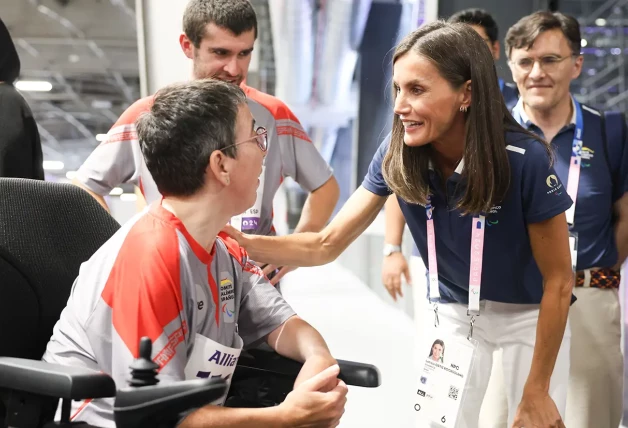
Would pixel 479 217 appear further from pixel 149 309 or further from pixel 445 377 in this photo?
pixel 149 309

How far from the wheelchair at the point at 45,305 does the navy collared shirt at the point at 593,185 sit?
1291mm

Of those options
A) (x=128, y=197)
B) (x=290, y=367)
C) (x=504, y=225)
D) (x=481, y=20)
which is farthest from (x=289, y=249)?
(x=128, y=197)

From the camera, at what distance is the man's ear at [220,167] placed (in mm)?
1466

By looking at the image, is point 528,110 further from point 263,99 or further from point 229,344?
point 229,344

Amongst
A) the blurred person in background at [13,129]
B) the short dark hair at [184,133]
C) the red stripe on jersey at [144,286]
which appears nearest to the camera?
the red stripe on jersey at [144,286]

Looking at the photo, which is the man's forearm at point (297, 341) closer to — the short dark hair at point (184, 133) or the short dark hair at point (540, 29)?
the short dark hair at point (184, 133)

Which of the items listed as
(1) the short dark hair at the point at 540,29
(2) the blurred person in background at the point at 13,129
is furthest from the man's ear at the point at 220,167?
(1) the short dark hair at the point at 540,29

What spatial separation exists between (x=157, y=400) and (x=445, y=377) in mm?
905

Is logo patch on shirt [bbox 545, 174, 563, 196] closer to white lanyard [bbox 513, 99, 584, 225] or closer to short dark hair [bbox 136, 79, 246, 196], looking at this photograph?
short dark hair [bbox 136, 79, 246, 196]

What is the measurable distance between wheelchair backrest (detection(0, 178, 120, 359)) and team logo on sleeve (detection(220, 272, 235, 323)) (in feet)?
1.00

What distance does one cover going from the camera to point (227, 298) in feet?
5.25

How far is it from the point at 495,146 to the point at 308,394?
703 millimetres

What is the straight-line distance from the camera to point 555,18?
106 inches

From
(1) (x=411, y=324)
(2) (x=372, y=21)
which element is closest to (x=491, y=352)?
(1) (x=411, y=324)
